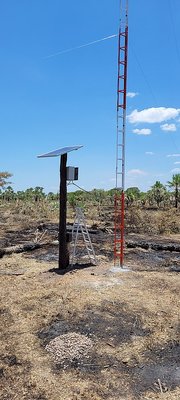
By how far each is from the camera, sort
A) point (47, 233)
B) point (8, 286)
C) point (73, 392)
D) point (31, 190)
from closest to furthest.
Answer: point (73, 392), point (8, 286), point (47, 233), point (31, 190)

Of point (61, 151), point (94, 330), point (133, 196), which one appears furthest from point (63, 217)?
point (133, 196)

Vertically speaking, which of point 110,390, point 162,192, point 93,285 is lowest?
point 110,390

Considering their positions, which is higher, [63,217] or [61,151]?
[61,151]

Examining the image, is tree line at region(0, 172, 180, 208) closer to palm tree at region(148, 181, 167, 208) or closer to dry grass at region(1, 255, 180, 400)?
palm tree at region(148, 181, 167, 208)

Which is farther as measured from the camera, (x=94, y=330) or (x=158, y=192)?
(x=158, y=192)

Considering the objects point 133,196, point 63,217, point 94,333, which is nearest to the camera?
point 94,333

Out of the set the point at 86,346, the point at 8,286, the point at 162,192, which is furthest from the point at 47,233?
the point at 162,192

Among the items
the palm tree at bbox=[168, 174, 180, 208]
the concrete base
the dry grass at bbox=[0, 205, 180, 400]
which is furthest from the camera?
the palm tree at bbox=[168, 174, 180, 208]

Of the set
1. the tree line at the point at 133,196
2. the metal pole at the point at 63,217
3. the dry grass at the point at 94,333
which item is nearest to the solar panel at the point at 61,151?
the metal pole at the point at 63,217

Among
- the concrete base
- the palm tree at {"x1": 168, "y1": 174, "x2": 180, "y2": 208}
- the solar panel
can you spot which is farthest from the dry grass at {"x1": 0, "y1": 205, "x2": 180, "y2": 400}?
the palm tree at {"x1": 168, "y1": 174, "x2": 180, "y2": 208}

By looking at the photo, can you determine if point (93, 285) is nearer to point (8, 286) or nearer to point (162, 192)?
point (8, 286)

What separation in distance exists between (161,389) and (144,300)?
104 inches

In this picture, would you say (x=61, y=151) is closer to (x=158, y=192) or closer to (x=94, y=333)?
(x=94, y=333)

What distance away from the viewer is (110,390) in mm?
4438
